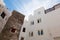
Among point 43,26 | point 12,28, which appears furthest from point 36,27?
point 12,28

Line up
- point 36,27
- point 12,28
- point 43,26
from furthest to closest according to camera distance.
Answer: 1. point 36,27
2. point 43,26
3. point 12,28

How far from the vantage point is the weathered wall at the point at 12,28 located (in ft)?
20.4

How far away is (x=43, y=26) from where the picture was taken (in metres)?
14.0

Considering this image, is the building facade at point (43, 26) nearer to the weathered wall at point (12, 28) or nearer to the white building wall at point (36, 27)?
the white building wall at point (36, 27)

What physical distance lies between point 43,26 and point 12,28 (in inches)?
321

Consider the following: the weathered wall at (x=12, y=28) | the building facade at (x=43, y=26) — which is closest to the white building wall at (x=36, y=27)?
the building facade at (x=43, y=26)

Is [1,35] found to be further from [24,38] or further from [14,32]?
[24,38]

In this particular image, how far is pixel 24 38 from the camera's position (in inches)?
590

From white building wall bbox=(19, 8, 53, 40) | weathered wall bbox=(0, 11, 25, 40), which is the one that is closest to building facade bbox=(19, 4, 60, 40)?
white building wall bbox=(19, 8, 53, 40)

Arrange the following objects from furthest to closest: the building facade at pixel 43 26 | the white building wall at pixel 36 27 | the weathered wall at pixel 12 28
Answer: the white building wall at pixel 36 27 → the building facade at pixel 43 26 → the weathered wall at pixel 12 28

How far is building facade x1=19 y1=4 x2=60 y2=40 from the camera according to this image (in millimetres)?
12584

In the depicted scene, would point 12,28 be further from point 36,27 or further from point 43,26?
point 36,27

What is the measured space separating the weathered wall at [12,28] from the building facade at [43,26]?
6.82m

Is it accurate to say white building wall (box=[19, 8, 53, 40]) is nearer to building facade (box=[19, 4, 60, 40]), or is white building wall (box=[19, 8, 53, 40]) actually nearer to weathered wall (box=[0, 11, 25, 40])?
building facade (box=[19, 4, 60, 40])
